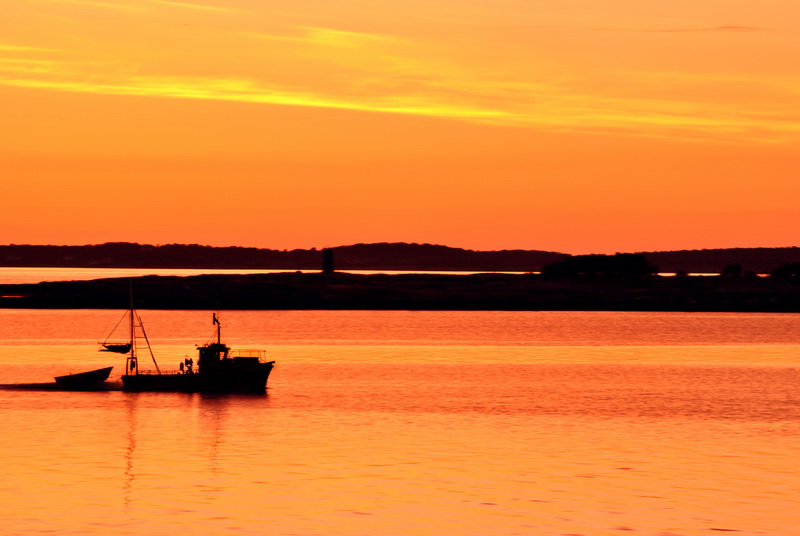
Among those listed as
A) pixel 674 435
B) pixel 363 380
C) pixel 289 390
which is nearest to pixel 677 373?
pixel 363 380

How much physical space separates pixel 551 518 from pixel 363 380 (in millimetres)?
46574

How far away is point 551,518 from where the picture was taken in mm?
29453

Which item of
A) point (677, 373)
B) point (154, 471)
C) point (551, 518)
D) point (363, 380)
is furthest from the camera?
point (677, 373)

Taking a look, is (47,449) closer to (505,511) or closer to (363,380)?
(505,511)

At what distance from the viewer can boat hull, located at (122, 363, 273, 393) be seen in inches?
2552

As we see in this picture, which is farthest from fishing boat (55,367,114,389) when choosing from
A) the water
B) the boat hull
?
the boat hull

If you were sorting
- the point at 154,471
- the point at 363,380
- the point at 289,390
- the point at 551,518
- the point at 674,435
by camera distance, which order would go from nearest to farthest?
1. the point at 551,518
2. the point at 154,471
3. the point at 674,435
4. the point at 289,390
5. the point at 363,380

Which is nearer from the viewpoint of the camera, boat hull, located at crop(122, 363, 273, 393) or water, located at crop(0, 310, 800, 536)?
water, located at crop(0, 310, 800, 536)

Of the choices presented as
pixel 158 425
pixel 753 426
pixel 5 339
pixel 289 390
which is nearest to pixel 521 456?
pixel 753 426

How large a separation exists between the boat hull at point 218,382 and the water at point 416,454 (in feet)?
2.81

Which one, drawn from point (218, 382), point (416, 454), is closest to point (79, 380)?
point (218, 382)

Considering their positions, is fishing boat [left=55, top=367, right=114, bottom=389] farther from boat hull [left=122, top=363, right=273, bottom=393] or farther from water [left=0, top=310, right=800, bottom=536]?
boat hull [left=122, top=363, right=273, bottom=393]

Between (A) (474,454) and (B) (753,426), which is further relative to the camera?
(B) (753,426)

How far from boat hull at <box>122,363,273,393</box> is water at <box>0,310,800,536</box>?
0.86m
